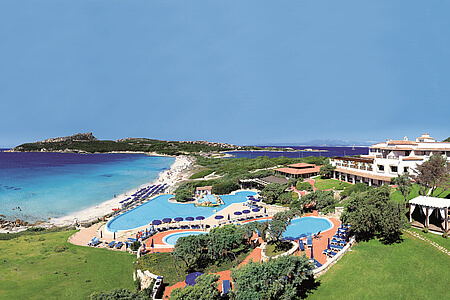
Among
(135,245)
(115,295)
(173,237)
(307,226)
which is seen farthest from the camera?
(307,226)

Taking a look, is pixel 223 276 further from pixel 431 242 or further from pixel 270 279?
pixel 431 242

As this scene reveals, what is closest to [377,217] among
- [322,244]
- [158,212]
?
[322,244]

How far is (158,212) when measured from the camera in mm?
28750

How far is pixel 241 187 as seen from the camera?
38.7 metres

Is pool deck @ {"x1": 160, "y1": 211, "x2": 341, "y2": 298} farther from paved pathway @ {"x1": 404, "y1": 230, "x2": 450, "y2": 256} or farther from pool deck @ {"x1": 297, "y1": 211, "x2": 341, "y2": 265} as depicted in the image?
paved pathway @ {"x1": 404, "y1": 230, "x2": 450, "y2": 256}

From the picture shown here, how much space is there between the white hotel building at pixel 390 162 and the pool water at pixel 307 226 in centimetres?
1264

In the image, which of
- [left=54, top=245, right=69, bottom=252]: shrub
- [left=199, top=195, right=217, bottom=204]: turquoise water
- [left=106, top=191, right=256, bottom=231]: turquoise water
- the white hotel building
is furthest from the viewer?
[left=199, top=195, right=217, bottom=204]: turquoise water

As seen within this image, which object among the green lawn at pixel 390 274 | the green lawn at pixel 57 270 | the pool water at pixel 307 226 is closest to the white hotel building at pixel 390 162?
the pool water at pixel 307 226

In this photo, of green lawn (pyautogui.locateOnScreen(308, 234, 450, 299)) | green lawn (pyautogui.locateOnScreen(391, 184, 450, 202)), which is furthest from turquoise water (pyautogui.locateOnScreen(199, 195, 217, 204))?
green lawn (pyautogui.locateOnScreen(391, 184, 450, 202))

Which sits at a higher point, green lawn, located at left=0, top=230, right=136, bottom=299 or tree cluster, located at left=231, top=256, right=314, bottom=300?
tree cluster, located at left=231, top=256, right=314, bottom=300

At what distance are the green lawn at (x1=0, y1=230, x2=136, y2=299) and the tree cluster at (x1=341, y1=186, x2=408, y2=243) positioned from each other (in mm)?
14717

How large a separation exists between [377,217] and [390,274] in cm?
381

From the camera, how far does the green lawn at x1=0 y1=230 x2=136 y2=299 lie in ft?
38.5

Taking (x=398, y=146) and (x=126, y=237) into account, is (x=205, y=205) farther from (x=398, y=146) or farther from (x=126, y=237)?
(x=398, y=146)
